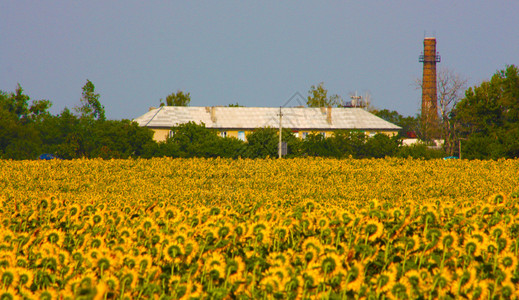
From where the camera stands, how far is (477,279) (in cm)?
412

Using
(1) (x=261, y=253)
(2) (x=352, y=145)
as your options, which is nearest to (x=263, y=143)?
(2) (x=352, y=145)

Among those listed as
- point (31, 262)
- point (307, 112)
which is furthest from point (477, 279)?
point (307, 112)

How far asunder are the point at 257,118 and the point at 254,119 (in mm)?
446

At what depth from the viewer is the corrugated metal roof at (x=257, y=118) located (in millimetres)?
67438

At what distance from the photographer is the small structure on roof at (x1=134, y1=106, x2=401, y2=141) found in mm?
66938

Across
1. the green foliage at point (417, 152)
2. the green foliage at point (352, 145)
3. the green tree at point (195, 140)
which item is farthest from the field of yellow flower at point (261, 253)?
the green tree at point (195, 140)

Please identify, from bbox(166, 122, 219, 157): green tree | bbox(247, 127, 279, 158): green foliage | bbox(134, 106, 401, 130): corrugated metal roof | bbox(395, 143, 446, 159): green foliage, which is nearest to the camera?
bbox(395, 143, 446, 159): green foliage

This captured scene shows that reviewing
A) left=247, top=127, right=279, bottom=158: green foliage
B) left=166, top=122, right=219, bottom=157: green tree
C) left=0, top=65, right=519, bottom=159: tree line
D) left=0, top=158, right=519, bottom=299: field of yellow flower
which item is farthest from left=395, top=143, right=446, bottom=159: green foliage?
left=0, top=158, right=519, bottom=299: field of yellow flower

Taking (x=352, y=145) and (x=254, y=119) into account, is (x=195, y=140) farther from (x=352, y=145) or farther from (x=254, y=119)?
(x=254, y=119)

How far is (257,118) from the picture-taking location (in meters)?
69.6

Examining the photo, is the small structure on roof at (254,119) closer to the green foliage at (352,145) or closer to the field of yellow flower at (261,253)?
the green foliage at (352,145)

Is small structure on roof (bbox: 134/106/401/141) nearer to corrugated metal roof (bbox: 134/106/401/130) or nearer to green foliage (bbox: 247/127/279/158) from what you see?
corrugated metal roof (bbox: 134/106/401/130)

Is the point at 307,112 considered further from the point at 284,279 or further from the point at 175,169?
the point at 284,279

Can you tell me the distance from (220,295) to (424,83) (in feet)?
262
